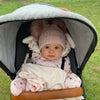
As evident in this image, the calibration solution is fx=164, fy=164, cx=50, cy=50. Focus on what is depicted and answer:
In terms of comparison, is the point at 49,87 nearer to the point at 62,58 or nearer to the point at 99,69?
the point at 62,58

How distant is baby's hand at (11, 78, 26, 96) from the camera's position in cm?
125

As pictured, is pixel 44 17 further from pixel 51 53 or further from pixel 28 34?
pixel 28 34

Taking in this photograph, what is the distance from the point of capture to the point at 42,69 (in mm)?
1419

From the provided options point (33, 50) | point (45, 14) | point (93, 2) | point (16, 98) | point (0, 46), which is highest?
point (45, 14)

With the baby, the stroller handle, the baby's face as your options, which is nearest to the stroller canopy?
the baby

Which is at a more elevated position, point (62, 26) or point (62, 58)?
point (62, 26)

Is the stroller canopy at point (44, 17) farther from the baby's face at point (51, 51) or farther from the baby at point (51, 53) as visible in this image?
the baby's face at point (51, 51)

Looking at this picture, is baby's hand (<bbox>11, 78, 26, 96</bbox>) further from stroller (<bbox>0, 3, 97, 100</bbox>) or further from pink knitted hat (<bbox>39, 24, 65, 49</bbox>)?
pink knitted hat (<bbox>39, 24, 65, 49</bbox>)

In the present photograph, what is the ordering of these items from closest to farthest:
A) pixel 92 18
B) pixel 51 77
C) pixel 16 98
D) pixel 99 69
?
pixel 16 98 → pixel 51 77 → pixel 99 69 → pixel 92 18

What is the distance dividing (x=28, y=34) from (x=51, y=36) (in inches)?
14.9

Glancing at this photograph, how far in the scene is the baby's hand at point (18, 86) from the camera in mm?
1254

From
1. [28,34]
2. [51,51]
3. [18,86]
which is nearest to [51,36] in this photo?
[51,51]

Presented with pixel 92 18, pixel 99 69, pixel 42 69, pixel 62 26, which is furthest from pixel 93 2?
pixel 42 69

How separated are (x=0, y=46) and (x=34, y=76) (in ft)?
1.25
